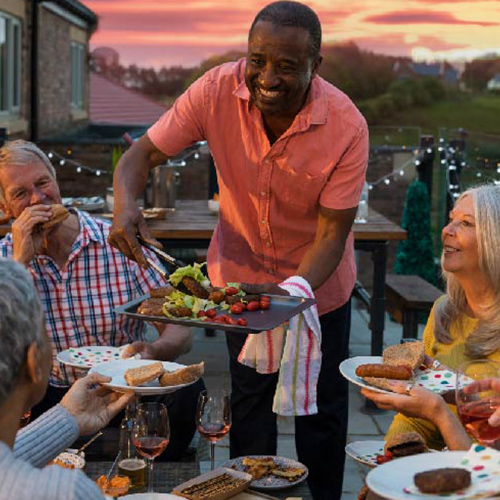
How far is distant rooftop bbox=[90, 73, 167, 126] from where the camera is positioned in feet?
58.3

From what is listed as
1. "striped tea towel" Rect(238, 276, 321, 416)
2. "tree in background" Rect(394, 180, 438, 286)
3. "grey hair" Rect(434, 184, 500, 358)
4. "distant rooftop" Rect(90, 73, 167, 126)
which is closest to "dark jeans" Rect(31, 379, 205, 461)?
"striped tea towel" Rect(238, 276, 321, 416)

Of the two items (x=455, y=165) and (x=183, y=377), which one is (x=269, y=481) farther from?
(x=455, y=165)

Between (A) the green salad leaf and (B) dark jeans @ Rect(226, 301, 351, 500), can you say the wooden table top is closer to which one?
(B) dark jeans @ Rect(226, 301, 351, 500)

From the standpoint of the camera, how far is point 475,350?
3125mm

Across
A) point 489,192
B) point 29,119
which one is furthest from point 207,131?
point 29,119

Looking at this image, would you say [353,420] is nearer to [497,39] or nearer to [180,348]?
[180,348]

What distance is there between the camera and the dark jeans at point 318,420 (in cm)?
367

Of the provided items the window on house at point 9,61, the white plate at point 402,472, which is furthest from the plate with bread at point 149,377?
the window on house at point 9,61

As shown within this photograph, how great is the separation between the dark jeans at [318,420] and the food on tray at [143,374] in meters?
0.94

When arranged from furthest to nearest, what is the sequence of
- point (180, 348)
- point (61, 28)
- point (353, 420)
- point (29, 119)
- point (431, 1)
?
point (431, 1)
point (61, 28)
point (29, 119)
point (353, 420)
point (180, 348)

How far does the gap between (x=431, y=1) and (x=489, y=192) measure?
54.0 feet

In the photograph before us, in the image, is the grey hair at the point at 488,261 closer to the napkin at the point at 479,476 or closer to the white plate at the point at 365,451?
the white plate at the point at 365,451

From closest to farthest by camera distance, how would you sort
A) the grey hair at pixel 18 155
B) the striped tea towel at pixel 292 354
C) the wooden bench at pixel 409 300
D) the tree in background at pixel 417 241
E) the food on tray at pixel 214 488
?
the food on tray at pixel 214 488 < the striped tea towel at pixel 292 354 < the grey hair at pixel 18 155 < the wooden bench at pixel 409 300 < the tree in background at pixel 417 241

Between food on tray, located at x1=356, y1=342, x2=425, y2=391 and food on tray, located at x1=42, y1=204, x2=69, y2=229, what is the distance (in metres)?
1.38
